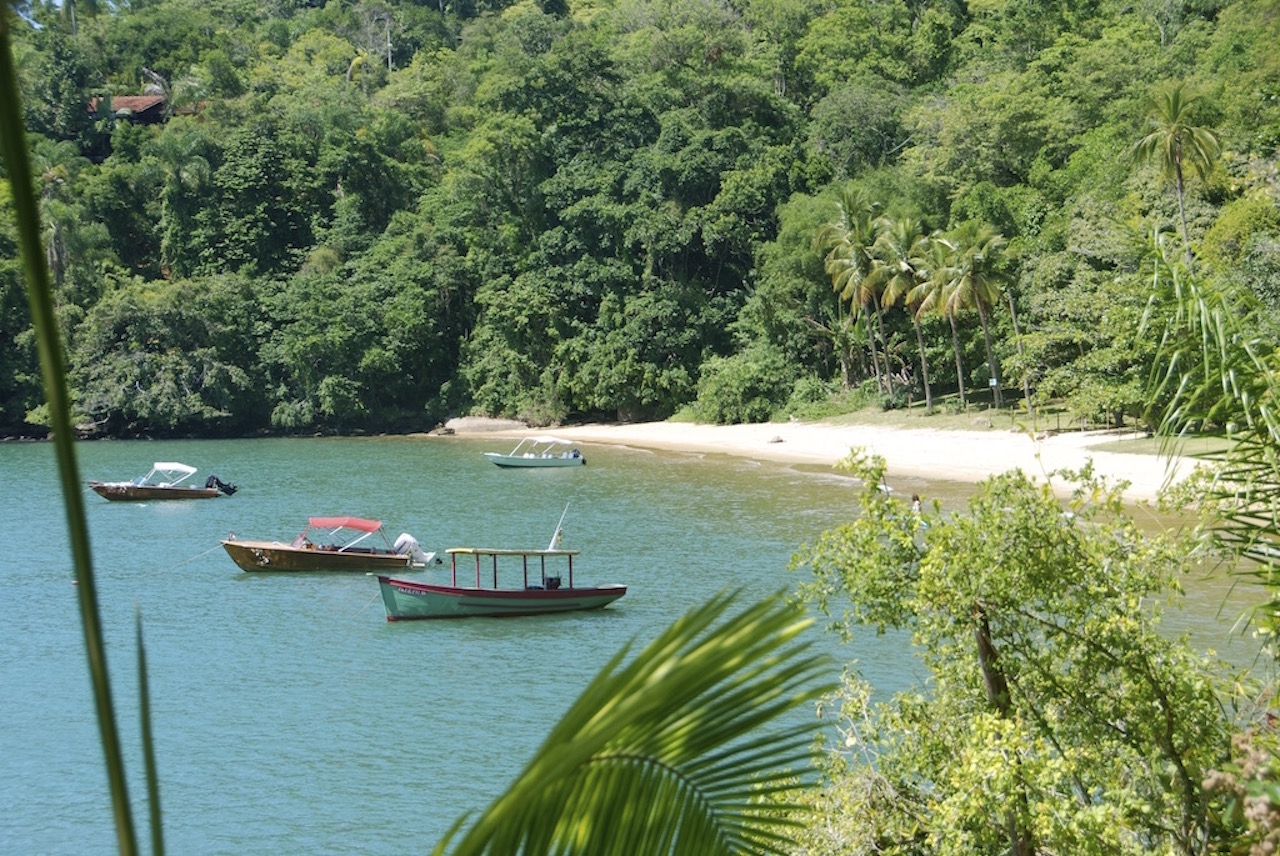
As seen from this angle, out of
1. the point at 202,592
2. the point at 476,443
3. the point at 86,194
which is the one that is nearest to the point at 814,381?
the point at 476,443

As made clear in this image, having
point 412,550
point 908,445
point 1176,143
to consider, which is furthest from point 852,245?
point 412,550

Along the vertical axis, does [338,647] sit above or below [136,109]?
below

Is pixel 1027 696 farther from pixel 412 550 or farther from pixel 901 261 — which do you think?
pixel 901 261

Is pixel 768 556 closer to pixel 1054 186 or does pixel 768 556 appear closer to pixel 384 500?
pixel 384 500

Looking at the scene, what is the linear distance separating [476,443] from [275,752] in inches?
1441

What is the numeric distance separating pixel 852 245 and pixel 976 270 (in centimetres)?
625

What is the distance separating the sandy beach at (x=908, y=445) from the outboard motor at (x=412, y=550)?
9.37 meters

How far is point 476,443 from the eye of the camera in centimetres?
5175

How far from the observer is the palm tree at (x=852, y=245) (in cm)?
4222

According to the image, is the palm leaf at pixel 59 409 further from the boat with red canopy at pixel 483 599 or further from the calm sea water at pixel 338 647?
the boat with red canopy at pixel 483 599

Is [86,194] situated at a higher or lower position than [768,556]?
higher

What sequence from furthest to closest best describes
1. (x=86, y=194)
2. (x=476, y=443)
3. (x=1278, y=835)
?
1. (x=86, y=194)
2. (x=476, y=443)
3. (x=1278, y=835)

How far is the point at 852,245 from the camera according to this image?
42.3 metres

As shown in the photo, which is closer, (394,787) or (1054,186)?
(394,787)
